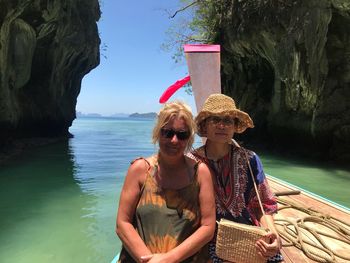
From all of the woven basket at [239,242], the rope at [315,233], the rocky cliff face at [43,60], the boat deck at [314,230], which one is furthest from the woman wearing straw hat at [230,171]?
the rocky cliff face at [43,60]

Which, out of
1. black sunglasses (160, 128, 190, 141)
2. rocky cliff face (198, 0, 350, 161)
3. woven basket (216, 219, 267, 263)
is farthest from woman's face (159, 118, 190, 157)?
rocky cliff face (198, 0, 350, 161)

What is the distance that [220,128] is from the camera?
8.55 feet

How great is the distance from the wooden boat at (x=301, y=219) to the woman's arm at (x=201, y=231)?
1.27 metres

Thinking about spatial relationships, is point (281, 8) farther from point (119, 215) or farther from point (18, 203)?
point (119, 215)

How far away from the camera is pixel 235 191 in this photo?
2.60 meters

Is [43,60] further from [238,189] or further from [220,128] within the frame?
[238,189]

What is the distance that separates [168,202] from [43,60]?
2160 centimetres

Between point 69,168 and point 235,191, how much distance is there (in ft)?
39.4

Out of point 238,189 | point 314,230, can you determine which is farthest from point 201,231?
point 314,230

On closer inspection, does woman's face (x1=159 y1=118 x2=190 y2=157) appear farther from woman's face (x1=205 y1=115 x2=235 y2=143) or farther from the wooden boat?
the wooden boat

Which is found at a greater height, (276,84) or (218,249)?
(276,84)

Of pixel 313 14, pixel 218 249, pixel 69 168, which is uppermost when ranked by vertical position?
pixel 313 14

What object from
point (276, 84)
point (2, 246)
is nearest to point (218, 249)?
point (2, 246)

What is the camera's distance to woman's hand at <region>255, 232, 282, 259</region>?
2.21 m
